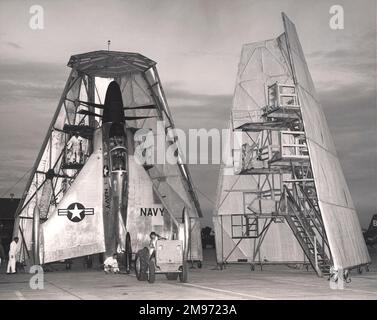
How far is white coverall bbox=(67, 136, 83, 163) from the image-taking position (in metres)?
36.0

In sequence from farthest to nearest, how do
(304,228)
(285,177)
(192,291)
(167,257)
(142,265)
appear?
(285,177), (304,228), (142,265), (167,257), (192,291)

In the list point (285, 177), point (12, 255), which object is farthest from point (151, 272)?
point (285, 177)

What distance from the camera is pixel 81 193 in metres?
27.6

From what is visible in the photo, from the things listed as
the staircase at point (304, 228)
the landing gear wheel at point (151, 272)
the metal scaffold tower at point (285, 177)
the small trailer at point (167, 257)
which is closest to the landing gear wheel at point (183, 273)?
the small trailer at point (167, 257)

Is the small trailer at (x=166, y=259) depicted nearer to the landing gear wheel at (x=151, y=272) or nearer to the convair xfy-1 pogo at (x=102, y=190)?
the landing gear wheel at (x=151, y=272)

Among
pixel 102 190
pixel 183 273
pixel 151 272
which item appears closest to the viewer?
pixel 151 272

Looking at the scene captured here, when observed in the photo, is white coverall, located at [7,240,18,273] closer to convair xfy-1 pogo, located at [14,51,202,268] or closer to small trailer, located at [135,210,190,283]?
convair xfy-1 pogo, located at [14,51,202,268]

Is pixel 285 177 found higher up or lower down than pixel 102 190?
higher up

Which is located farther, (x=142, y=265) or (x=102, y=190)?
(x=102, y=190)

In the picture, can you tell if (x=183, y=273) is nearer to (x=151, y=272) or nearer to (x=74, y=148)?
(x=151, y=272)

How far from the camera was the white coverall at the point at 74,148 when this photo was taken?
1416 inches

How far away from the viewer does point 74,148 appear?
36.7 metres

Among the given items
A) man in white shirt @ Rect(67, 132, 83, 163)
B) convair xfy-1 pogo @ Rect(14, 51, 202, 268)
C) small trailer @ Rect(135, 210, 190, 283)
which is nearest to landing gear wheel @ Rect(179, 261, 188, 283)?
small trailer @ Rect(135, 210, 190, 283)
